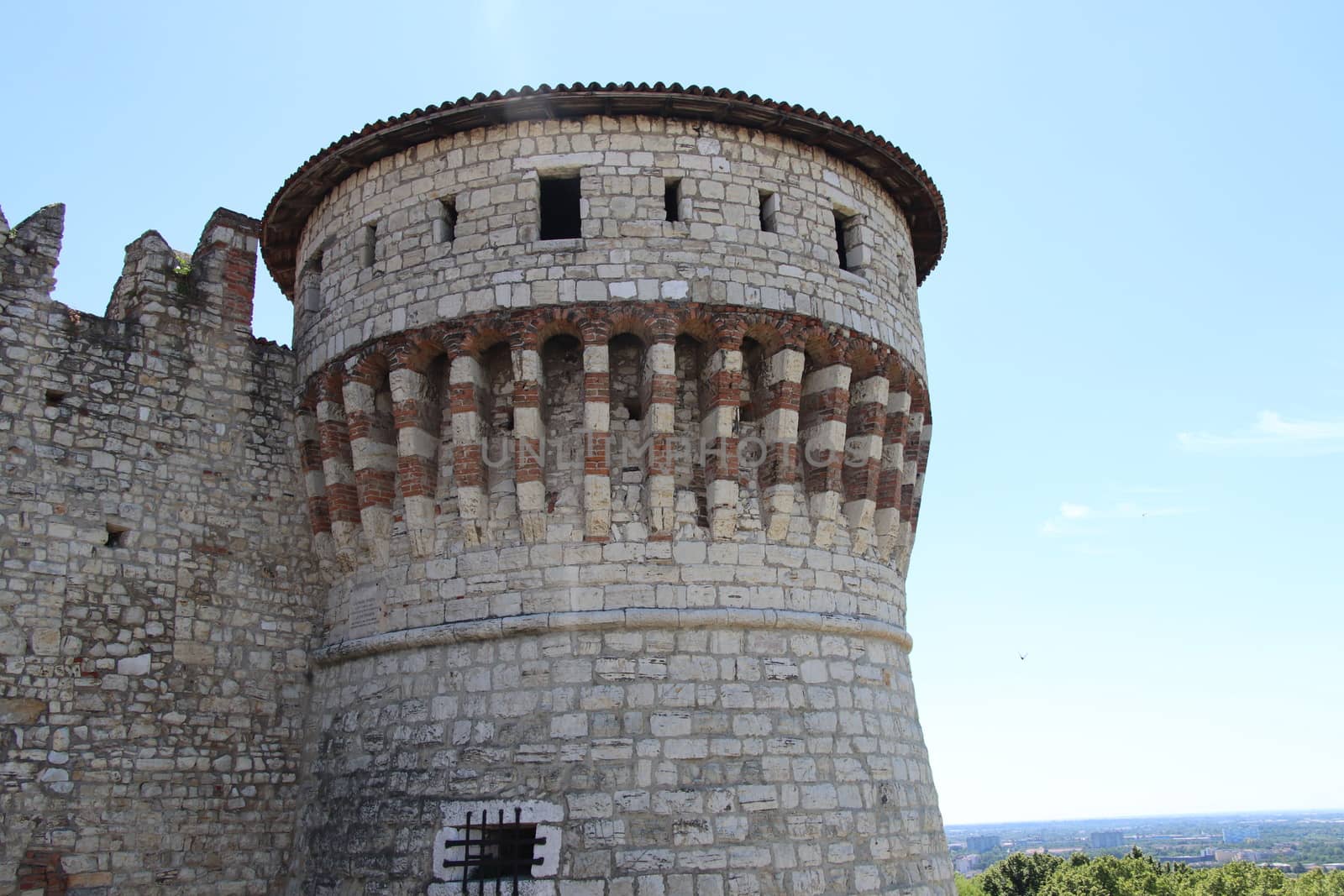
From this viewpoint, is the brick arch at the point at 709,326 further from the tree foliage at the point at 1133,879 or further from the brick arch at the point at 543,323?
the tree foliage at the point at 1133,879

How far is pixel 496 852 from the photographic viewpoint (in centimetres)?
779

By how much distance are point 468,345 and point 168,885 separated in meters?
5.07

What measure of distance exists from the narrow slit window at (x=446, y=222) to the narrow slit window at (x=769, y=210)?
2.73 m

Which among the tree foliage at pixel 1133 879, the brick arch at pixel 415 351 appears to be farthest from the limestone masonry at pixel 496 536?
the tree foliage at pixel 1133 879

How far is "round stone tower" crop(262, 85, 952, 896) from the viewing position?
793 cm

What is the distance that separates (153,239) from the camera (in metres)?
10.2

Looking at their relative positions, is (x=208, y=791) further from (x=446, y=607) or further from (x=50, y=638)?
(x=446, y=607)

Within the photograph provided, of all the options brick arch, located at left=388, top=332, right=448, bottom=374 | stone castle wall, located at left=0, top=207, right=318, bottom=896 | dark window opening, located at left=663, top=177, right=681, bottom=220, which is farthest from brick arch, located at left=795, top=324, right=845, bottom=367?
stone castle wall, located at left=0, top=207, right=318, bottom=896

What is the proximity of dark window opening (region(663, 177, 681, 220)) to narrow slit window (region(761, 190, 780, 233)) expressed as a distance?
0.79 meters

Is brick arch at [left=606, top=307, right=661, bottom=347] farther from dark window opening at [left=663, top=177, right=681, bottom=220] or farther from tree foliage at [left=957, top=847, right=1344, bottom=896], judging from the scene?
tree foliage at [left=957, top=847, right=1344, bottom=896]

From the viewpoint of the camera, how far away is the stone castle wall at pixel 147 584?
847cm

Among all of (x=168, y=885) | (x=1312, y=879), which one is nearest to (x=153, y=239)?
(x=168, y=885)

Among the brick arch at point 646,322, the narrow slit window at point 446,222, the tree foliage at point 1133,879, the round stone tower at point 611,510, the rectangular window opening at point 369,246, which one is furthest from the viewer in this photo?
the tree foliage at point 1133,879

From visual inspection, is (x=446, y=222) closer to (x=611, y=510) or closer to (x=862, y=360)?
(x=611, y=510)
